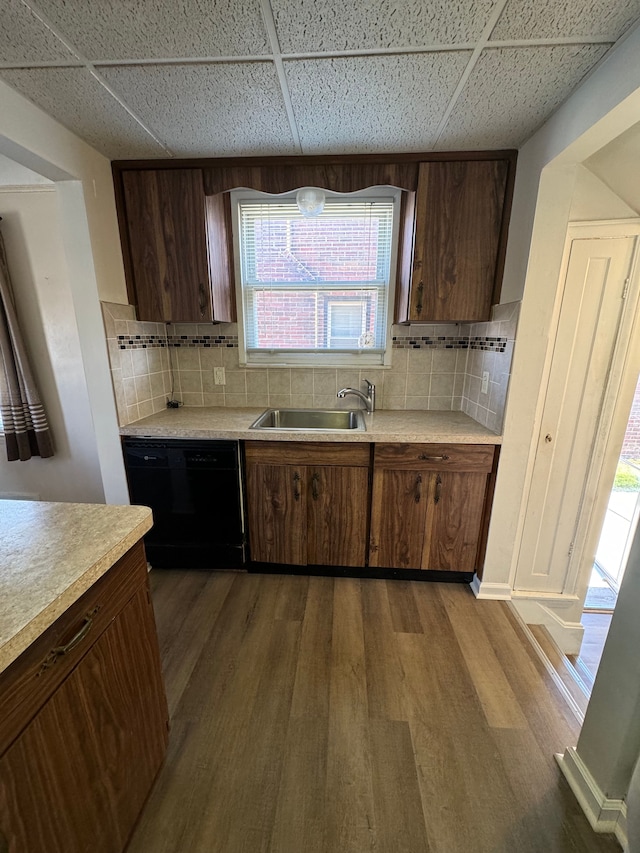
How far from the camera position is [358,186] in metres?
1.93

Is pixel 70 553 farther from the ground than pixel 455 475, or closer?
farther from the ground

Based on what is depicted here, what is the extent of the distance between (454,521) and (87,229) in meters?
2.54

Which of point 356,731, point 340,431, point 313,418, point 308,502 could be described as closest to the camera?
point 356,731

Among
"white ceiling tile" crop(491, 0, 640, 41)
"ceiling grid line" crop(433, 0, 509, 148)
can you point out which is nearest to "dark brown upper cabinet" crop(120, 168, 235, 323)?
"ceiling grid line" crop(433, 0, 509, 148)

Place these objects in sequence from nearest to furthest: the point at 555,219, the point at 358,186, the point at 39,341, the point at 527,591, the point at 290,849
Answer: the point at 290,849, the point at 555,219, the point at 358,186, the point at 527,591, the point at 39,341

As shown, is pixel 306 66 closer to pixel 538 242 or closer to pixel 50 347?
pixel 538 242

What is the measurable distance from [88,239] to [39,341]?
1125 mm

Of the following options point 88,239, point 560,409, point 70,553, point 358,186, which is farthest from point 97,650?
point 358,186

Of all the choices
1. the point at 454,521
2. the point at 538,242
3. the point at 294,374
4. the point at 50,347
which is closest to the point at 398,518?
the point at 454,521

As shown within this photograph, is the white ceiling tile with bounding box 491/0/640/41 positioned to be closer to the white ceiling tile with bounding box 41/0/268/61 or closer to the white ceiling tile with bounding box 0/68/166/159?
the white ceiling tile with bounding box 41/0/268/61

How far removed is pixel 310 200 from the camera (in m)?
1.92

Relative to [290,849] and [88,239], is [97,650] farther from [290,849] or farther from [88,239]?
[88,239]

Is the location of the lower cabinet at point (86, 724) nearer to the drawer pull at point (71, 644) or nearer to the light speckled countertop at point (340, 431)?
the drawer pull at point (71, 644)

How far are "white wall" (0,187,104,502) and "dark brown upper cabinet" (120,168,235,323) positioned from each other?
71cm
